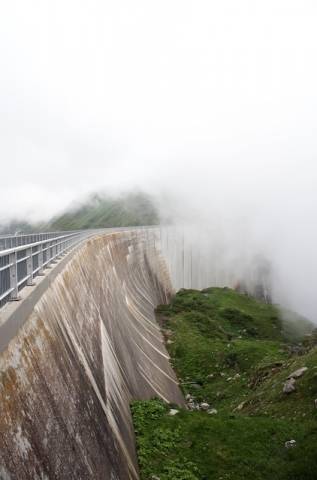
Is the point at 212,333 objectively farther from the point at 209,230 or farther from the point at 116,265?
the point at 209,230

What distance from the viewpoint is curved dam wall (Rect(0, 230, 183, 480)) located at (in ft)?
20.4

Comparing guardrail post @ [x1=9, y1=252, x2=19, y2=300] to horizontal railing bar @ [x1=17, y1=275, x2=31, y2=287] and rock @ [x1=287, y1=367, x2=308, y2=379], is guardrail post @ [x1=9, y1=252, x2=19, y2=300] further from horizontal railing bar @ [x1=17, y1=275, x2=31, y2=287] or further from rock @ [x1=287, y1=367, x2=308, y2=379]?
rock @ [x1=287, y1=367, x2=308, y2=379]

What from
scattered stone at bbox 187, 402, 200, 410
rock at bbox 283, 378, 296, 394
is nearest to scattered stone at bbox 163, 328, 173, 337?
scattered stone at bbox 187, 402, 200, 410

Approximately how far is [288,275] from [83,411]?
390 feet

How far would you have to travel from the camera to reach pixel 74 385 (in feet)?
31.0

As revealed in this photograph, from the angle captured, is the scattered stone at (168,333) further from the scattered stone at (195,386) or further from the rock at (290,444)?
the rock at (290,444)

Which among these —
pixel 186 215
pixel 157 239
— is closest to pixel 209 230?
pixel 186 215

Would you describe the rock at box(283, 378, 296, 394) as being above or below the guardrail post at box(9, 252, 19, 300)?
Answer: below

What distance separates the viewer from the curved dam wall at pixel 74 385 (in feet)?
20.4

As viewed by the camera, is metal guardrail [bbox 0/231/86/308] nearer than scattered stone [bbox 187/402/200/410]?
Yes

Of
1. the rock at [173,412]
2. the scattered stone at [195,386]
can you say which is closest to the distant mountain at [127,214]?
the scattered stone at [195,386]

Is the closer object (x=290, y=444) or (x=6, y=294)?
(x=6, y=294)

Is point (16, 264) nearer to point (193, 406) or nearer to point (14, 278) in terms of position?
point (14, 278)

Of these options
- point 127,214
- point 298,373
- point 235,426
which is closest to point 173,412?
point 235,426
